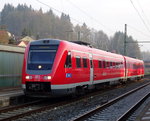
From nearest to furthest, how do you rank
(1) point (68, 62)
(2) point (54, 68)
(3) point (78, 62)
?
1. (2) point (54, 68)
2. (1) point (68, 62)
3. (3) point (78, 62)

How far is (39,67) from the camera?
13.5m

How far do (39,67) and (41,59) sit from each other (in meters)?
0.42

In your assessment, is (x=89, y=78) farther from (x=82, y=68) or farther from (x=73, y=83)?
(x=73, y=83)

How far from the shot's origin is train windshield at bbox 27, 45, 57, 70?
43.9 ft

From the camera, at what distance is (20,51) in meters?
20.4

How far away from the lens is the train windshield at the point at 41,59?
13367 mm

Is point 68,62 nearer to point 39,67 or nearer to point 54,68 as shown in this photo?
point 54,68

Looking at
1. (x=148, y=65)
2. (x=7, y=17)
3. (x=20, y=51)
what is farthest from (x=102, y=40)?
(x=20, y=51)

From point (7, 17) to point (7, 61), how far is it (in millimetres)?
134845

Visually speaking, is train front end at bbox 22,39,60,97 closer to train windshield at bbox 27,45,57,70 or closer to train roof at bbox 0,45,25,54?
train windshield at bbox 27,45,57,70

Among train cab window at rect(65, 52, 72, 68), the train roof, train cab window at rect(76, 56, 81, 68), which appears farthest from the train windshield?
the train roof

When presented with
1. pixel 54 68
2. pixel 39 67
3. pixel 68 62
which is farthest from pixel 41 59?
pixel 68 62

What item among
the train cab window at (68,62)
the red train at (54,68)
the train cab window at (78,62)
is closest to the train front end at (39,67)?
the red train at (54,68)

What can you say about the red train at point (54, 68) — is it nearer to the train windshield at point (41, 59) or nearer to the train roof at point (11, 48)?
the train windshield at point (41, 59)
